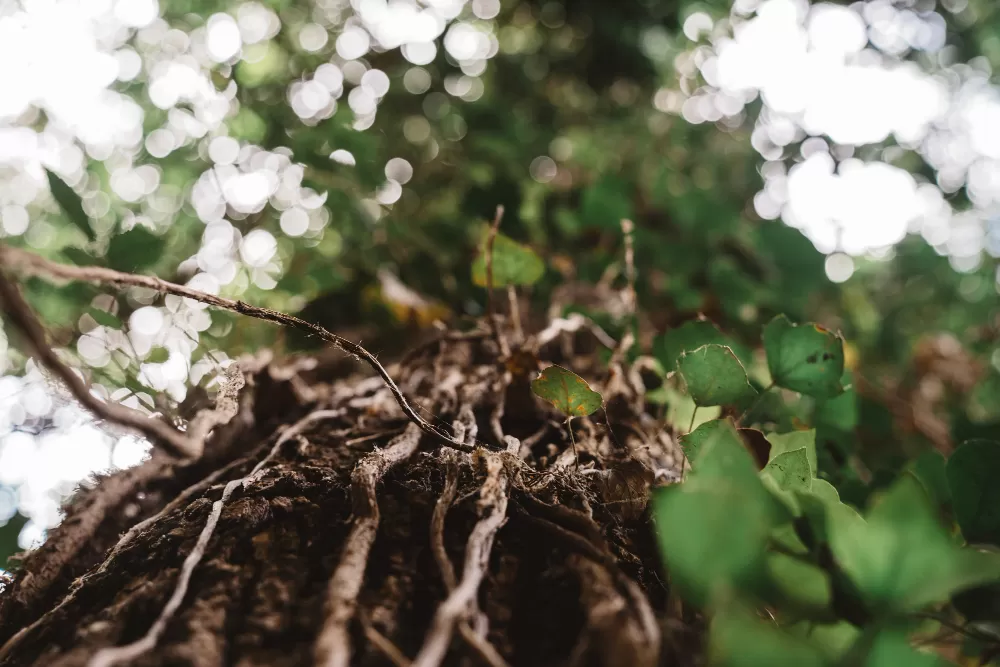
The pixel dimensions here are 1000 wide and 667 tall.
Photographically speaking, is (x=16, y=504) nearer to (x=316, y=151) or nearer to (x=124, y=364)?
(x=124, y=364)

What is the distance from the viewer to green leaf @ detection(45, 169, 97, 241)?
70 cm

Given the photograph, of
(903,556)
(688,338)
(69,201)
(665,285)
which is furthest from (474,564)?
(665,285)

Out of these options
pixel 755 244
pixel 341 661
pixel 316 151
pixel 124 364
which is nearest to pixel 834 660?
pixel 341 661

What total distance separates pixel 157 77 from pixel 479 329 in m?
1.09

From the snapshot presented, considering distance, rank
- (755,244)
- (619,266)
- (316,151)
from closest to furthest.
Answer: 1. (316,151)
2. (619,266)
3. (755,244)

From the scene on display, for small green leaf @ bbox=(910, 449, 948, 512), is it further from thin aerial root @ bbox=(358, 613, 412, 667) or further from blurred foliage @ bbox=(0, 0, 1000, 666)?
thin aerial root @ bbox=(358, 613, 412, 667)

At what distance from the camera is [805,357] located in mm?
664

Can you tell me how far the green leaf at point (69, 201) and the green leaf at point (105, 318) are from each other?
0.35 feet

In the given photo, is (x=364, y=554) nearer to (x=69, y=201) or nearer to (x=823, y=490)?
(x=823, y=490)

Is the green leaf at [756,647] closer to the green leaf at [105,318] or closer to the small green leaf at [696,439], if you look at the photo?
the small green leaf at [696,439]

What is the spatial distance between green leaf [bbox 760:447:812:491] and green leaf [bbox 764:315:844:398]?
20cm

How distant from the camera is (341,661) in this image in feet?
1.18

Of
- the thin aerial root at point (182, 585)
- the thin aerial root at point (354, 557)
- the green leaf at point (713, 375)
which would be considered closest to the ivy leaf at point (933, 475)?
the green leaf at point (713, 375)

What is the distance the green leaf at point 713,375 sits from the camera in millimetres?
581
